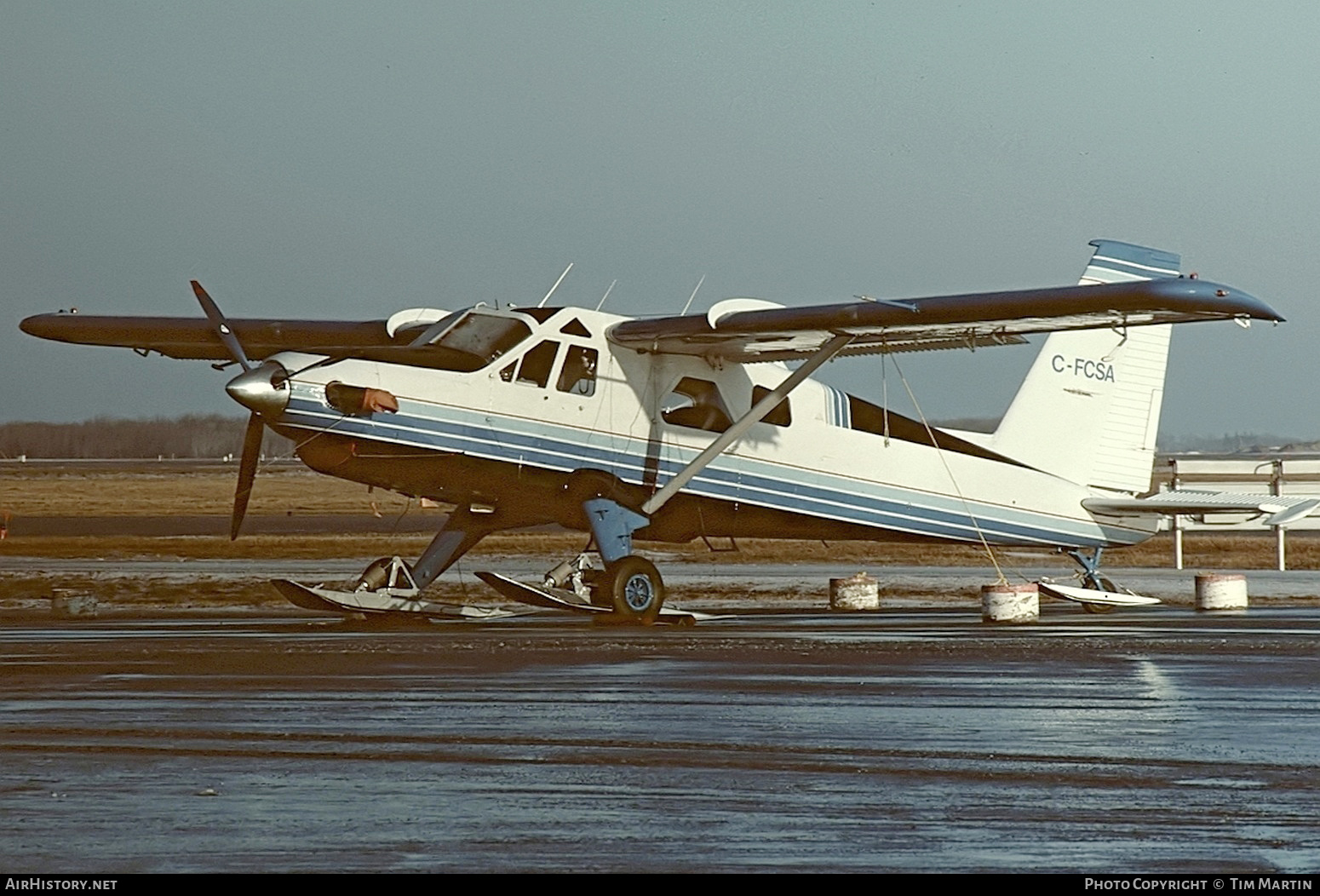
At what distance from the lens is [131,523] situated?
48219 millimetres

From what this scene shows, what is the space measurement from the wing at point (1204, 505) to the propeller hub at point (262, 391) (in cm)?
1080

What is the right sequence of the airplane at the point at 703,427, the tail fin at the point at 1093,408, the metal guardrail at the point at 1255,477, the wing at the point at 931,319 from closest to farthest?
the wing at the point at 931,319 < the airplane at the point at 703,427 < the tail fin at the point at 1093,408 < the metal guardrail at the point at 1255,477

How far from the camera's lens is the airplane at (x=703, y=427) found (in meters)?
17.1

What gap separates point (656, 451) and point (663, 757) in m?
10.7

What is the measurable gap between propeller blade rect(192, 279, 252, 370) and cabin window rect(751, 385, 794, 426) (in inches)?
230

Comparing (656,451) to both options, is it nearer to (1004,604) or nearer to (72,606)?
(1004,604)

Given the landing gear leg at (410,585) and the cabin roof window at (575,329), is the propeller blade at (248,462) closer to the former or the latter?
the landing gear leg at (410,585)

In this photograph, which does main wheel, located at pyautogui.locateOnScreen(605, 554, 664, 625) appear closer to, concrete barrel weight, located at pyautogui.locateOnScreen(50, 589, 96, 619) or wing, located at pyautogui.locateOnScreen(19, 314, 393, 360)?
wing, located at pyautogui.locateOnScreen(19, 314, 393, 360)

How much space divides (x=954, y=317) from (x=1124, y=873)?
487 inches

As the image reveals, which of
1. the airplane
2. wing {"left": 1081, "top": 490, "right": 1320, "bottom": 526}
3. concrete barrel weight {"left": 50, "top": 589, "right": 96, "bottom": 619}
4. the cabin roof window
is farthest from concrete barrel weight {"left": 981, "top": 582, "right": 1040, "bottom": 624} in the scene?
concrete barrel weight {"left": 50, "top": 589, "right": 96, "bottom": 619}

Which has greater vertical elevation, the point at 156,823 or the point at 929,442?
the point at 929,442

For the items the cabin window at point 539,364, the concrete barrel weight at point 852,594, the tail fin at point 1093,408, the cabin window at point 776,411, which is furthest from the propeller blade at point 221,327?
the tail fin at point 1093,408

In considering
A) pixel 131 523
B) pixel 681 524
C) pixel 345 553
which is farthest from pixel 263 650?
pixel 131 523

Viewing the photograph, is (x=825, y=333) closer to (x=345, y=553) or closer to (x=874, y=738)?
(x=874, y=738)
